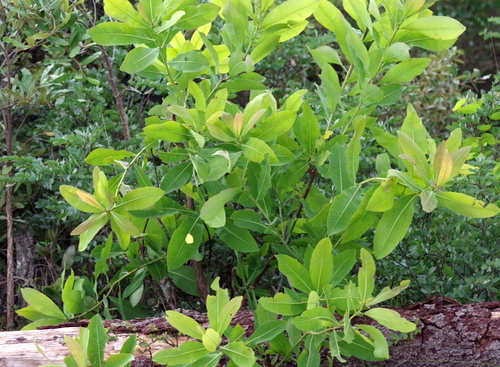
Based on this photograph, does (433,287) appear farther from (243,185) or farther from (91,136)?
(91,136)

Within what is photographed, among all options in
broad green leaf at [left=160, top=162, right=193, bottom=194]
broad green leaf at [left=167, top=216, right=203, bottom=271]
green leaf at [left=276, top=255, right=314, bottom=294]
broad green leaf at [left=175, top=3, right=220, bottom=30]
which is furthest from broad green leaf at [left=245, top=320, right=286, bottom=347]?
broad green leaf at [left=175, top=3, right=220, bottom=30]

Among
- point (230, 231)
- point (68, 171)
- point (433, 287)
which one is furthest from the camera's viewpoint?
point (68, 171)

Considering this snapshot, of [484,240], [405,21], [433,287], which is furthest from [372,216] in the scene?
[484,240]

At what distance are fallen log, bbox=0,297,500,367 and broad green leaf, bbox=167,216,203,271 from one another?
22 centimetres

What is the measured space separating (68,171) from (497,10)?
267 inches

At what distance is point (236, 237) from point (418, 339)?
649 millimetres

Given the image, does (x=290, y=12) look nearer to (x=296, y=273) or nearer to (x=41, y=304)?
(x=296, y=273)

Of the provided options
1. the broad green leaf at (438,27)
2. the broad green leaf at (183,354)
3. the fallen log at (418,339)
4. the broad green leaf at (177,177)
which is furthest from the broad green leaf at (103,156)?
the broad green leaf at (438,27)

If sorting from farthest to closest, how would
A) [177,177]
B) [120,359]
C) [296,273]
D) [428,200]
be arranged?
[177,177]
[296,273]
[120,359]
[428,200]

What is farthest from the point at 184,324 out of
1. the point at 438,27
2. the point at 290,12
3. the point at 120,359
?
the point at 438,27

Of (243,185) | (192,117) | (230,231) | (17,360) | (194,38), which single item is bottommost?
(17,360)

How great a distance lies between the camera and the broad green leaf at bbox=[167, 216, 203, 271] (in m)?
1.77

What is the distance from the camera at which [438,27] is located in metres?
1.63

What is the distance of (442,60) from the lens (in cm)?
464
